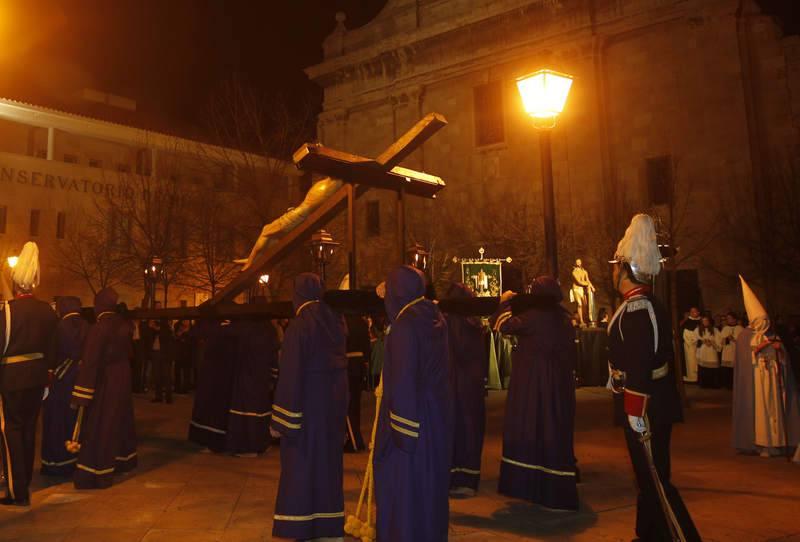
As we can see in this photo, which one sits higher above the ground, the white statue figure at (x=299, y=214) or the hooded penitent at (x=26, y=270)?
the white statue figure at (x=299, y=214)

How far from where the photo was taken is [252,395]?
9461 mm

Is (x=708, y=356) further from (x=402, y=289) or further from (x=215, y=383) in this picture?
(x=402, y=289)

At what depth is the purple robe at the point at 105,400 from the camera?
728cm

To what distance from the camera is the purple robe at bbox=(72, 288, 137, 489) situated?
728cm

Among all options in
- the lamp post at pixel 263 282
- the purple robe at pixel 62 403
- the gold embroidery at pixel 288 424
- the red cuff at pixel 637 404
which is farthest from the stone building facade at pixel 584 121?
the gold embroidery at pixel 288 424

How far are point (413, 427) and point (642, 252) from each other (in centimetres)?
236

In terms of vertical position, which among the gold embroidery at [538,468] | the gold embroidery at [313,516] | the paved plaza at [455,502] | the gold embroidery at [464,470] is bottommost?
the paved plaza at [455,502]

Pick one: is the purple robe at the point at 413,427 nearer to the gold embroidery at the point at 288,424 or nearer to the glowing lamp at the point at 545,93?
the gold embroidery at the point at 288,424

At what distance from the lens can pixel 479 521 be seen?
19.6 ft

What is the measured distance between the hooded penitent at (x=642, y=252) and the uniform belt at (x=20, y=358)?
20.2 ft

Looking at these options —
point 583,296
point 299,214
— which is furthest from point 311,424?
point 583,296

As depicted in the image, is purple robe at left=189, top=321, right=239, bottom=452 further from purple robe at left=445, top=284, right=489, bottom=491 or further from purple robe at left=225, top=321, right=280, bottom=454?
purple robe at left=445, top=284, right=489, bottom=491

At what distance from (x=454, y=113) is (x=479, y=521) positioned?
26.6 metres

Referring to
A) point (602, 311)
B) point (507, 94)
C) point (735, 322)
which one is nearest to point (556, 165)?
point (507, 94)
